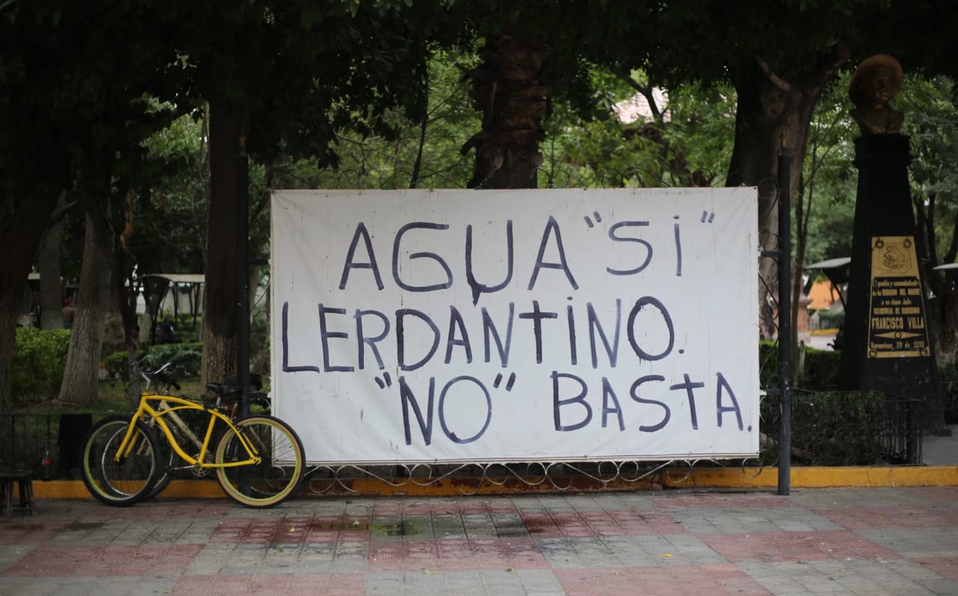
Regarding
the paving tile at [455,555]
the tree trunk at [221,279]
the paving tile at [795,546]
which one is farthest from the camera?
the tree trunk at [221,279]

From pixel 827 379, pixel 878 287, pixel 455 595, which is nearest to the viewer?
pixel 455 595

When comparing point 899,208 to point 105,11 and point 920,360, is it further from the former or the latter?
point 105,11

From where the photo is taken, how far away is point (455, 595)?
642cm

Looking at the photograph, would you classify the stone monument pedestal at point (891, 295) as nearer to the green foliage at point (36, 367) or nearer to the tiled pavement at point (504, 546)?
the tiled pavement at point (504, 546)

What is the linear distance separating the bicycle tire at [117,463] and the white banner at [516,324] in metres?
A: 1.07

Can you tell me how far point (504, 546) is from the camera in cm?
764

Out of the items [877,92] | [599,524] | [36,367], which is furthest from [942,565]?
[36,367]

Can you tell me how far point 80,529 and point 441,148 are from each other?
1827 cm

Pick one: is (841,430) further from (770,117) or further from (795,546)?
(770,117)

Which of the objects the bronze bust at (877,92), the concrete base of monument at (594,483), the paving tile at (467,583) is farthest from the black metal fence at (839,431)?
the bronze bust at (877,92)

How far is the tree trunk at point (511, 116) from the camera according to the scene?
1066cm

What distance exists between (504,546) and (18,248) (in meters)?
5.60

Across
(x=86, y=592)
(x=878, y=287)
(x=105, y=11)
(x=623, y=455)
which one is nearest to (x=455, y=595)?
(x=86, y=592)

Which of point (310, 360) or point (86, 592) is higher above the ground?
point (310, 360)
